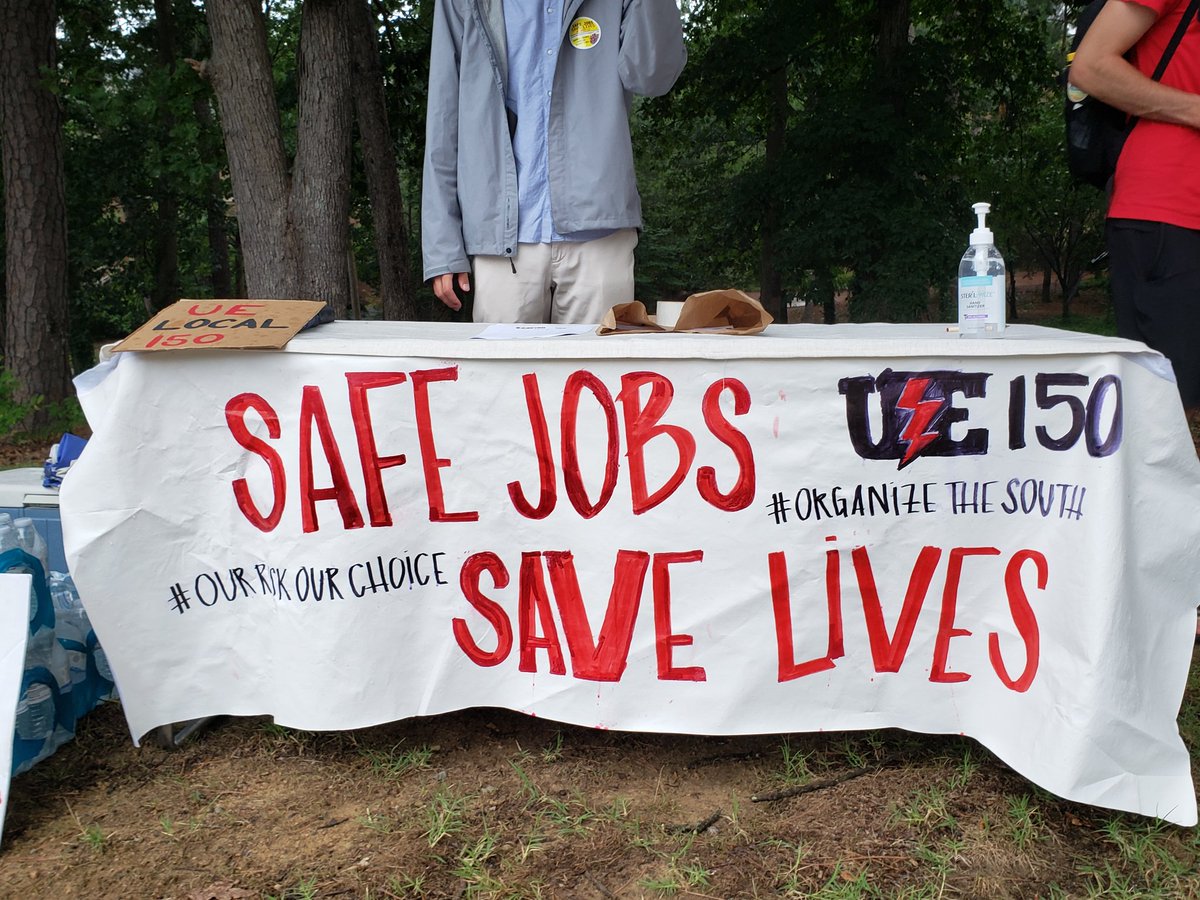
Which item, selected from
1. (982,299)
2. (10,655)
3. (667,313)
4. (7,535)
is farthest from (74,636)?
(982,299)

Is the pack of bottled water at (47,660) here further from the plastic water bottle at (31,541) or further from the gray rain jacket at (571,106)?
the gray rain jacket at (571,106)

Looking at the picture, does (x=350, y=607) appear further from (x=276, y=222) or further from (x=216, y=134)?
(x=216, y=134)

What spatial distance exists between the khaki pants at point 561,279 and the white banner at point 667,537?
0.61 m

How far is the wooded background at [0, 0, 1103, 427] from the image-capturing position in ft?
17.2

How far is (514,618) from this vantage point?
2.17m

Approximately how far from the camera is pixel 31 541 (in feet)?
7.71

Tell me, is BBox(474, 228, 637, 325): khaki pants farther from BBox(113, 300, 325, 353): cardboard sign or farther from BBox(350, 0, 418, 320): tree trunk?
BBox(350, 0, 418, 320): tree trunk

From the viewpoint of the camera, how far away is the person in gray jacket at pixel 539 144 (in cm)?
266

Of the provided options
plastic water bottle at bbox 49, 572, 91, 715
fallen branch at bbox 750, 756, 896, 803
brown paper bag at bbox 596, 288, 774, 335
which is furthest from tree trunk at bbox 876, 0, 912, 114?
plastic water bottle at bbox 49, 572, 91, 715

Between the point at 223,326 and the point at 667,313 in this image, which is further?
the point at 667,313

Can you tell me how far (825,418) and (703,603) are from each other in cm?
47

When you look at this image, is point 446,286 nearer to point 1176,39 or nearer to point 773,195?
point 1176,39

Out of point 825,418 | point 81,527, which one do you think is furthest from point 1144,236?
point 81,527

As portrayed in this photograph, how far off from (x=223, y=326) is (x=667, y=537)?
1.12 m
